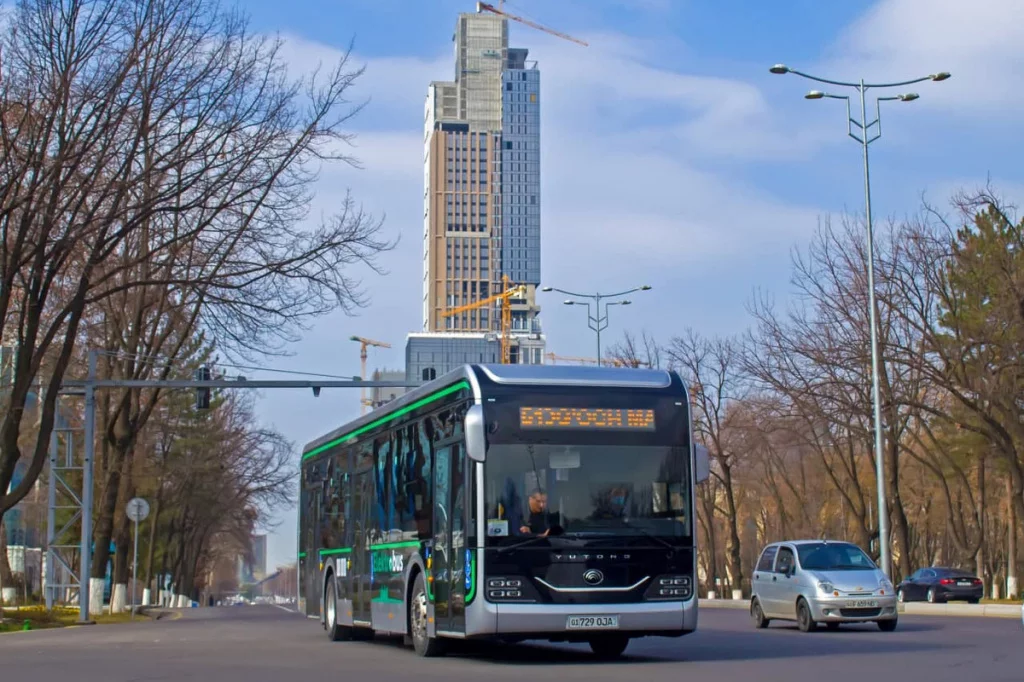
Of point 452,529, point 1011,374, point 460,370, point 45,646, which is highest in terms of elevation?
point 1011,374

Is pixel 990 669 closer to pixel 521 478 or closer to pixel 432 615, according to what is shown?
pixel 521 478

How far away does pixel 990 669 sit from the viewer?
13398 mm

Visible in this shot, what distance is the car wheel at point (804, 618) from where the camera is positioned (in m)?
22.2

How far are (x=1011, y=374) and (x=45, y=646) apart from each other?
27.2 metres

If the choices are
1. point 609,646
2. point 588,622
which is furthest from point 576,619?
point 609,646

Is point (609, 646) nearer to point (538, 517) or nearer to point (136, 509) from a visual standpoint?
point (538, 517)

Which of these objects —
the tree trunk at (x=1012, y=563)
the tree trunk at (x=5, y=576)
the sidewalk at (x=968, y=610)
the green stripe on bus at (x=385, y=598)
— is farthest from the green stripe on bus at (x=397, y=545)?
the tree trunk at (x=5, y=576)

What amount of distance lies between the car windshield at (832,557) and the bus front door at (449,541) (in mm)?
9308

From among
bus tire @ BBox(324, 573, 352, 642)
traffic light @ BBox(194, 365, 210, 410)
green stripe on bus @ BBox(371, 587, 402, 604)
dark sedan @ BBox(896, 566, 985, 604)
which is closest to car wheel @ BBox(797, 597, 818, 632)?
bus tire @ BBox(324, 573, 352, 642)

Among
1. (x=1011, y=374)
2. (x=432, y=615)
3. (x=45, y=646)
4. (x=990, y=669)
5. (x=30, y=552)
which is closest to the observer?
(x=990, y=669)

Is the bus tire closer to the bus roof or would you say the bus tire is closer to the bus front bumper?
the bus roof

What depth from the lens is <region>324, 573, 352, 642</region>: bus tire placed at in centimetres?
2120

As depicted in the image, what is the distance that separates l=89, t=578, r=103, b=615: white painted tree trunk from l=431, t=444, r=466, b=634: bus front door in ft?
90.8

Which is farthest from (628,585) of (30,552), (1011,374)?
(30,552)
